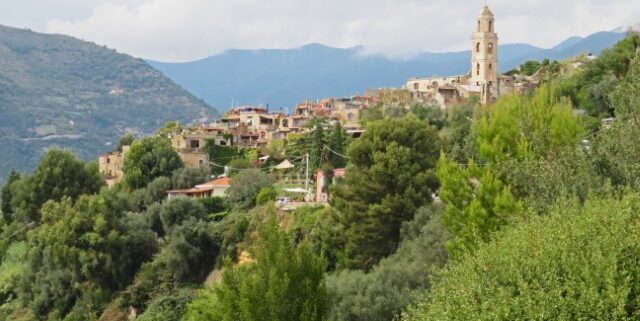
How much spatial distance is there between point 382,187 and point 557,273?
1255 cm

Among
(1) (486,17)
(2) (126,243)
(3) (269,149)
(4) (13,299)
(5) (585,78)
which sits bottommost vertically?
(4) (13,299)

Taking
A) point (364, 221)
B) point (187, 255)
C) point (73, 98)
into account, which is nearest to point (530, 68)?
point (187, 255)

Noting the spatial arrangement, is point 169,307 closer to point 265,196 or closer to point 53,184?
point 265,196

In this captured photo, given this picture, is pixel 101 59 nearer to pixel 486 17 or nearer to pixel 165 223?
pixel 486 17

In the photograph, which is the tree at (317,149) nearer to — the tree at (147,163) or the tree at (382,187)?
the tree at (147,163)

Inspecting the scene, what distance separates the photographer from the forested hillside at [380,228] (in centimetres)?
1241

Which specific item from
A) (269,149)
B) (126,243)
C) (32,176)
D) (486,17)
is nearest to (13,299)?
(126,243)

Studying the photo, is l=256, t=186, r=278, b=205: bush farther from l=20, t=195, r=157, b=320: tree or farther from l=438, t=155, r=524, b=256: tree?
l=438, t=155, r=524, b=256: tree

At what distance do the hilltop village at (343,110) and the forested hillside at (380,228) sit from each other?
2.24m

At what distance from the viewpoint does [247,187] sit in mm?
34812

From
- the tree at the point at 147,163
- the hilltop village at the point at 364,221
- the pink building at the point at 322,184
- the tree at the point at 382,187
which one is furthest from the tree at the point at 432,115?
the tree at the point at 382,187

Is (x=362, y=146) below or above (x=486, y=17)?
below

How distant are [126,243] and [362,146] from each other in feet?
36.1

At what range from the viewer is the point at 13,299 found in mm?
34562
